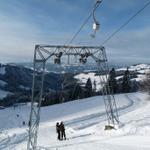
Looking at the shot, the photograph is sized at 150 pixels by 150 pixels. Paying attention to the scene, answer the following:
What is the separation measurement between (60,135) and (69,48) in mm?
7171

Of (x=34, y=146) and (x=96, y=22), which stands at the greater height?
(x=96, y=22)

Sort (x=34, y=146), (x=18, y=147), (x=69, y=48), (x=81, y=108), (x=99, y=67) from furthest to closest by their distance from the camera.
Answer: (x=81, y=108) → (x=99, y=67) → (x=69, y=48) → (x=18, y=147) → (x=34, y=146)

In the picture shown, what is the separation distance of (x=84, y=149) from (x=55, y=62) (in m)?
9.32

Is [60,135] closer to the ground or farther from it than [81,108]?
closer to the ground

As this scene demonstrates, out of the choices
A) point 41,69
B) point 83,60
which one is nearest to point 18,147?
point 41,69

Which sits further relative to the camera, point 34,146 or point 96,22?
point 34,146

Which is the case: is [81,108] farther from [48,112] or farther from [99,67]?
[99,67]

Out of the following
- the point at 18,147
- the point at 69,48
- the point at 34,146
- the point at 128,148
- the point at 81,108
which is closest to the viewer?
the point at 128,148

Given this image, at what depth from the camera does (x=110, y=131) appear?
1142 inches

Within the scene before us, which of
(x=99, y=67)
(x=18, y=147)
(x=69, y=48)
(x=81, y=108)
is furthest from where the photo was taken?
(x=81, y=108)

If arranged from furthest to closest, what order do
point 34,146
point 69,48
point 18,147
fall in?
1. point 69,48
2. point 18,147
3. point 34,146

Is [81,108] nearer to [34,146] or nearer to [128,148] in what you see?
[34,146]

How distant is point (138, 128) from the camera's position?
2719 cm

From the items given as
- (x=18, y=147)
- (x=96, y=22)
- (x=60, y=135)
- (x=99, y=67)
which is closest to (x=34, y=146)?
(x=18, y=147)
